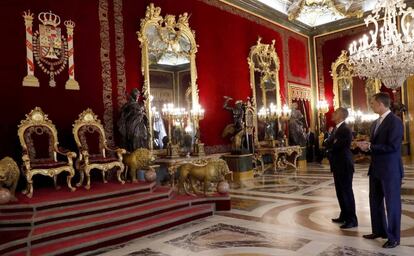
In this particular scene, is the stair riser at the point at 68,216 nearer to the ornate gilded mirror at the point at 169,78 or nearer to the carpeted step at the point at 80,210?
the carpeted step at the point at 80,210

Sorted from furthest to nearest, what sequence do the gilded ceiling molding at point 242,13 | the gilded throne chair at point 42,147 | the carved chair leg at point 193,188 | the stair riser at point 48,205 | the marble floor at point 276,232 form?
1. the gilded ceiling molding at point 242,13
2. the carved chair leg at point 193,188
3. the gilded throne chair at point 42,147
4. the stair riser at point 48,205
5. the marble floor at point 276,232

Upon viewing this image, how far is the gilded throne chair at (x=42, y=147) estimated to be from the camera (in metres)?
5.10

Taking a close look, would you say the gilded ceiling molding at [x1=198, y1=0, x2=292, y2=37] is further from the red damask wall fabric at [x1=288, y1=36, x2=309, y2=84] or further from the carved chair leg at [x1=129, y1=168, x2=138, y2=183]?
the carved chair leg at [x1=129, y1=168, x2=138, y2=183]

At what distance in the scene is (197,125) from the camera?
26.9 ft

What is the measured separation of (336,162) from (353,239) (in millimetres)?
914

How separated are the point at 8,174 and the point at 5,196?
39 cm

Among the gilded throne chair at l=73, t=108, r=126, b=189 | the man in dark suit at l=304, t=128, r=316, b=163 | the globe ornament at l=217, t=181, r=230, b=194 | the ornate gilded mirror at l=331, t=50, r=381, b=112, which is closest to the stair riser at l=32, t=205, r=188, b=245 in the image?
the globe ornament at l=217, t=181, r=230, b=194

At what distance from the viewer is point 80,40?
647cm

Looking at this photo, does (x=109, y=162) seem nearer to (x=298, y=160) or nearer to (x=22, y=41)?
→ (x=22, y=41)

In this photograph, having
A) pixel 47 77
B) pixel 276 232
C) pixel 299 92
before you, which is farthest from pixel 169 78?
pixel 299 92

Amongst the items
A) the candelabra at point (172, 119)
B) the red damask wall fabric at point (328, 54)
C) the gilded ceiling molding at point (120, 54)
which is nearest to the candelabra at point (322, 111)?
the red damask wall fabric at point (328, 54)

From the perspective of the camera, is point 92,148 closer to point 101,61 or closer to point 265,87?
point 101,61

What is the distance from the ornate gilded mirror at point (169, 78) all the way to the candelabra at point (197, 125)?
24mm

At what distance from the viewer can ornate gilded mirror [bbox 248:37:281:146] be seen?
1035cm
